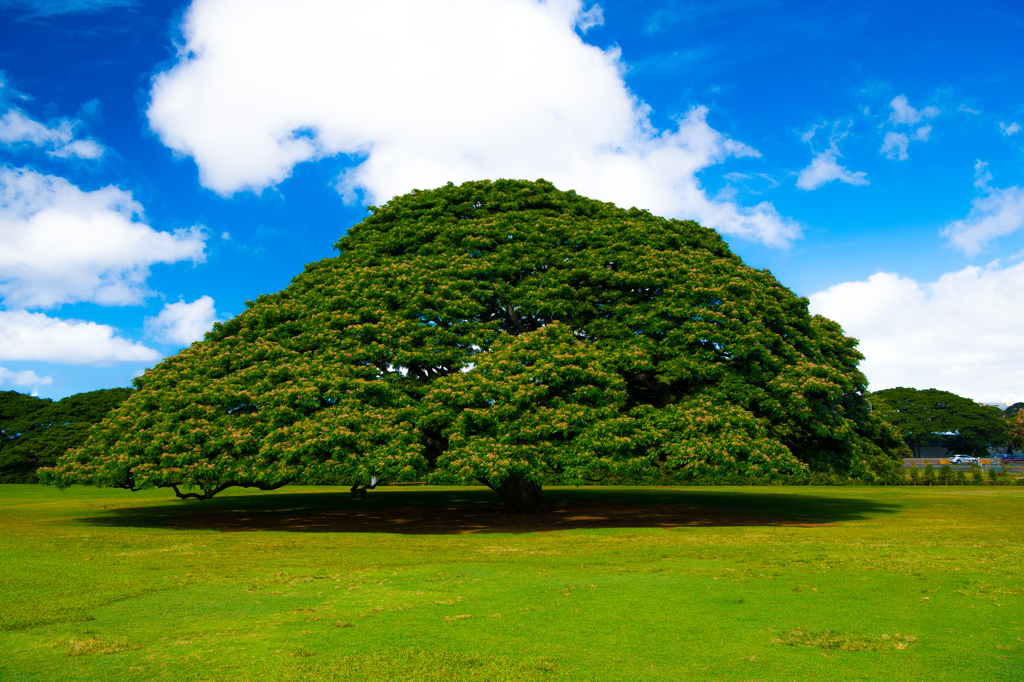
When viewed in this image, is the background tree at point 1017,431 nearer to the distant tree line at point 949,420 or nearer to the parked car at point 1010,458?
A: the distant tree line at point 949,420

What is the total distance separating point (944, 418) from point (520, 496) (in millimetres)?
115162

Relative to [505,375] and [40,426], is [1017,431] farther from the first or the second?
[40,426]

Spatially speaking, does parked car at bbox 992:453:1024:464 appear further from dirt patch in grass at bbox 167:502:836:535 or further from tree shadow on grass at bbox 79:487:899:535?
dirt patch in grass at bbox 167:502:836:535

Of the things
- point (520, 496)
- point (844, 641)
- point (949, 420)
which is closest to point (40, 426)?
point (520, 496)

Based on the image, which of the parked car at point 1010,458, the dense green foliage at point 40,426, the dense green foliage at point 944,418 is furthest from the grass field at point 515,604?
the parked car at point 1010,458

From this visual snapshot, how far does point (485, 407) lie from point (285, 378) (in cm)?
786

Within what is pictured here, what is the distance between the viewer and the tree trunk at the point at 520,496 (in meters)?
26.7

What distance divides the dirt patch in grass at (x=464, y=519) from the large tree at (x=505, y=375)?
199 centimetres

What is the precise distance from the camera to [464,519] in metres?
26.1

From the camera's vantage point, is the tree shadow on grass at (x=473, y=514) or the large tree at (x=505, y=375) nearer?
the large tree at (x=505, y=375)

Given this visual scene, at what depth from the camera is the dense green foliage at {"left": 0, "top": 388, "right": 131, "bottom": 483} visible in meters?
70.6

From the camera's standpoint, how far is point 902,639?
845 centimetres

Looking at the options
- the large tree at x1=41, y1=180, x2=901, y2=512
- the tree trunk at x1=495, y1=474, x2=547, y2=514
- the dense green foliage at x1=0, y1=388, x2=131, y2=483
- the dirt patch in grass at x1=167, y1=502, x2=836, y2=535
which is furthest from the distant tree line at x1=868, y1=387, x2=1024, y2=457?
the dense green foliage at x1=0, y1=388, x2=131, y2=483

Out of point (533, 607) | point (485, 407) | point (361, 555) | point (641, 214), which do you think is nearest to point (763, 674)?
point (533, 607)
